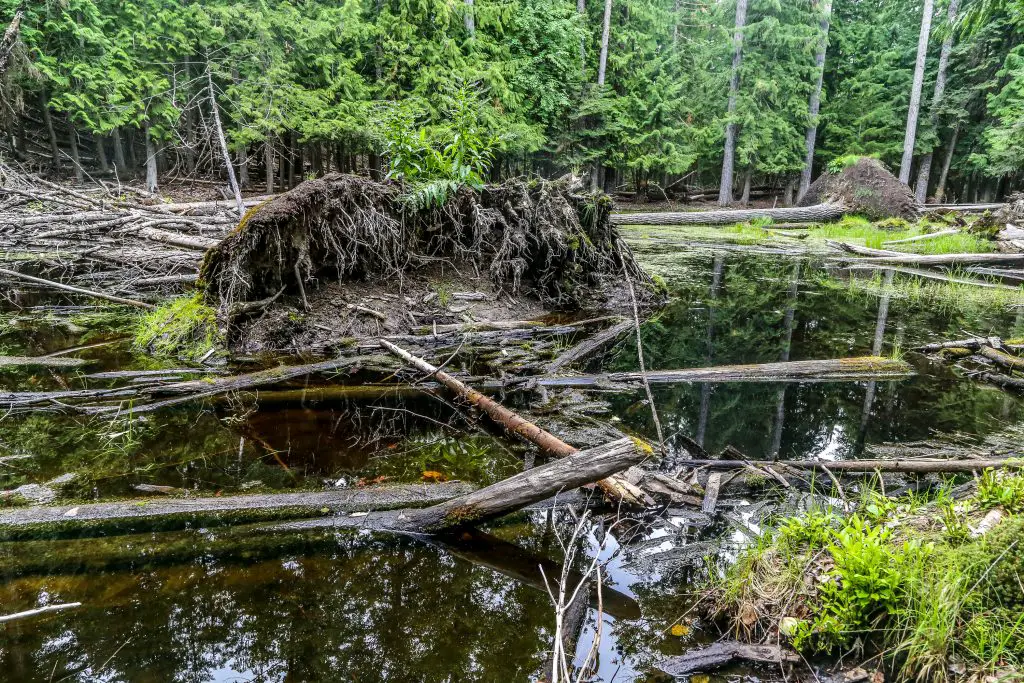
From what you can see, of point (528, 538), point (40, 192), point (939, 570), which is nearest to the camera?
point (939, 570)

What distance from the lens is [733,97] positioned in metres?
24.6

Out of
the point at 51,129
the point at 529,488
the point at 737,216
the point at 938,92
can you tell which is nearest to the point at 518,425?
the point at 529,488

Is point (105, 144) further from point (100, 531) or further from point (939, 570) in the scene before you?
point (939, 570)

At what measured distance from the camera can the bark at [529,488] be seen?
2607 mm

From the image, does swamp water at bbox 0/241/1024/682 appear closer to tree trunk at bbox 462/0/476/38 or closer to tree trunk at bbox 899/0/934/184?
tree trunk at bbox 462/0/476/38

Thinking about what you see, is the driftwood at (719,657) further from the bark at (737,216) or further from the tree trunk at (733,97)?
the tree trunk at (733,97)

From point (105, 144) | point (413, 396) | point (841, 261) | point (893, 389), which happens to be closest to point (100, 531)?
point (413, 396)

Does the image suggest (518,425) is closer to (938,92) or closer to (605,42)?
(605,42)

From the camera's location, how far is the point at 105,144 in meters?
21.7

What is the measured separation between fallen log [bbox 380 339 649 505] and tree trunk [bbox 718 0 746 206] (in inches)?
938

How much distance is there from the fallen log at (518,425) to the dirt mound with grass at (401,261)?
1.03m

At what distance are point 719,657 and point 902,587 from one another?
2.24 feet

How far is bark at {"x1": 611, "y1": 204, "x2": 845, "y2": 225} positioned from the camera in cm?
1966

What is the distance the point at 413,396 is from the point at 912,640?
11.8 ft
